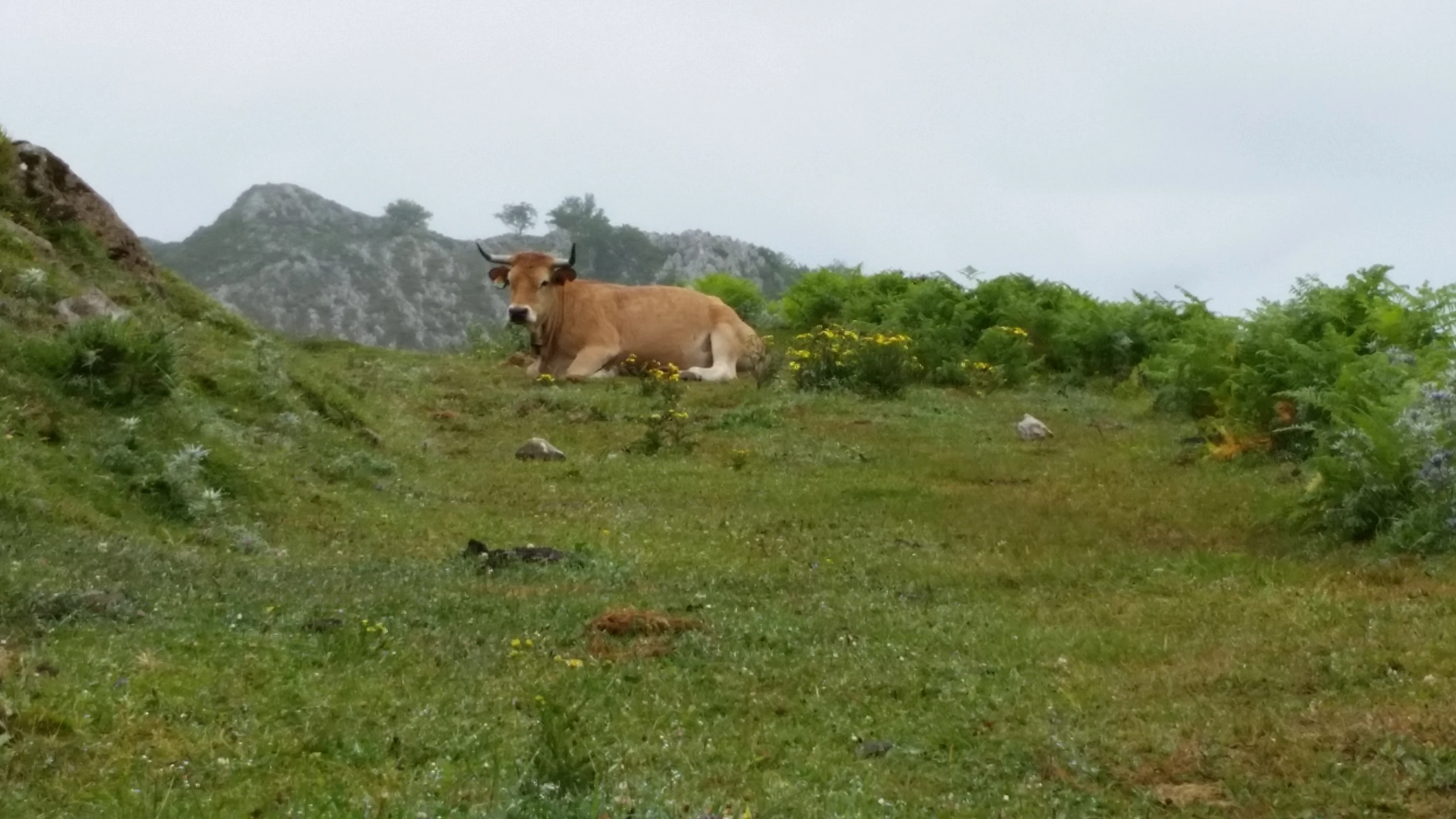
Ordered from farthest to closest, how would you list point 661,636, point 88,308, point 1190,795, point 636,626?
1. point 88,308
2. point 636,626
3. point 661,636
4. point 1190,795

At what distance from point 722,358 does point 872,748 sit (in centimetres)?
1834

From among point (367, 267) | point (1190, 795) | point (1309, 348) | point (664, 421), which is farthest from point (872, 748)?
point (367, 267)

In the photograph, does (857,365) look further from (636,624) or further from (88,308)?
(636,624)

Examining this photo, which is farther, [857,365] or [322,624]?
[857,365]

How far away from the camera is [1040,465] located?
14359mm

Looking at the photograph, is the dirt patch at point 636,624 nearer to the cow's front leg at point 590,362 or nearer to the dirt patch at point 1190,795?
the dirt patch at point 1190,795

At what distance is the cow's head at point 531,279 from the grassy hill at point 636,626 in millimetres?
8542

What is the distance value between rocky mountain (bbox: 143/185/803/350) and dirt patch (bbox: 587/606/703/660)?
45045 millimetres

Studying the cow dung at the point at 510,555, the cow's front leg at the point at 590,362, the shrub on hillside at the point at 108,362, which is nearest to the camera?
the cow dung at the point at 510,555

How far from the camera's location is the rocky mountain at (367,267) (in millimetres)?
56688

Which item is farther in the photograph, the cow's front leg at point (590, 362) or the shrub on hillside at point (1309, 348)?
the cow's front leg at point (590, 362)

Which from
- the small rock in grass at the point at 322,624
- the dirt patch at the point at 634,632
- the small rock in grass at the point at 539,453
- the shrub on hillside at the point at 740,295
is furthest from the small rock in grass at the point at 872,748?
the shrub on hillside at the point at 740,295

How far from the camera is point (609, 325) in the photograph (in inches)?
935

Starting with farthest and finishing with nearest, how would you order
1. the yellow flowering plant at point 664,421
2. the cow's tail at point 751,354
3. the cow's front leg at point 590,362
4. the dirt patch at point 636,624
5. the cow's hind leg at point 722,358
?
the cow's tail at point 751,354 < the cow's hind leg at point 722,358 < the cow's front leg at point 590,362 < the yellow flowering plant at point 664,421 < the dirt patch at point 636,624
